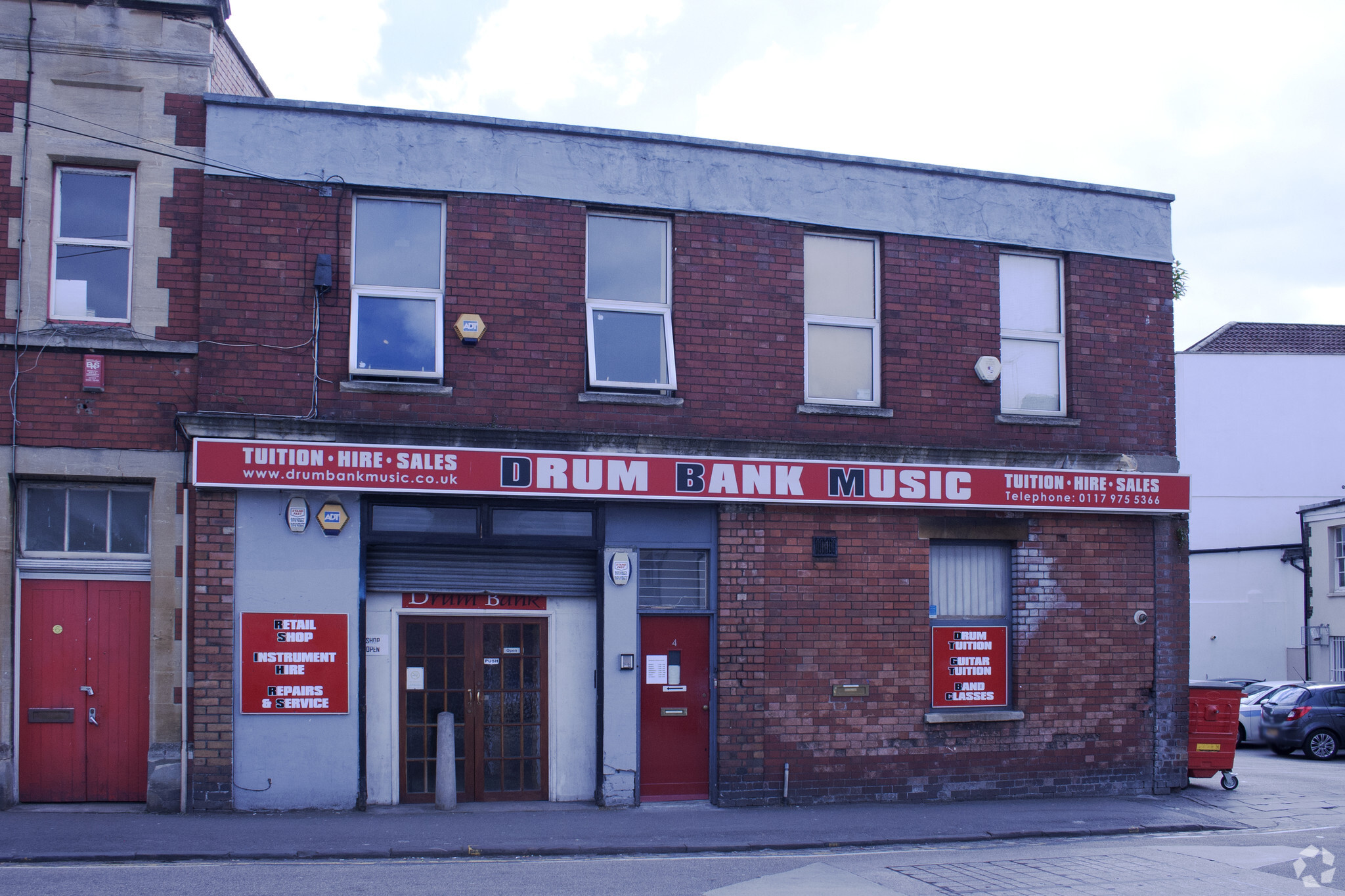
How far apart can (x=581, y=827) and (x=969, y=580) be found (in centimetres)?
539

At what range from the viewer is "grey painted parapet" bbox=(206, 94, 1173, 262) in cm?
1125

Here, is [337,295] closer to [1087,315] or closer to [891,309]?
[891,309]

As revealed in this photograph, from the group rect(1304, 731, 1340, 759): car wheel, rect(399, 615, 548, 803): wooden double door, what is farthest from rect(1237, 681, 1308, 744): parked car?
rect(399, 615, 548, 803): wooden double door

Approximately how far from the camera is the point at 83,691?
35.1 ft

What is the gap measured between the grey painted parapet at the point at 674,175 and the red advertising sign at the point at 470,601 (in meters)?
4.23

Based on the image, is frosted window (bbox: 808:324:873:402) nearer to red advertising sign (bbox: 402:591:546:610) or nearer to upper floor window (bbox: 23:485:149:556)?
red advertising sign (bbox: 402:591:546:610)

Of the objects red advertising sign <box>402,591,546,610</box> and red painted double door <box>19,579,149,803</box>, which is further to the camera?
red advertising sign <box>402,591,546,610</box>

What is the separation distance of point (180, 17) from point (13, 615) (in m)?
6.17

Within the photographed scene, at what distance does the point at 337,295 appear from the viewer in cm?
1119

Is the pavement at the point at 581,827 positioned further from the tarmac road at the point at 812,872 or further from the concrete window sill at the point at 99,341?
the concrete window sill at the point at 99,341

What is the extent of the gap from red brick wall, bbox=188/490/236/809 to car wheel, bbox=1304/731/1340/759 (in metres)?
18.5

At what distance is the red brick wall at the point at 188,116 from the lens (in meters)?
11.1

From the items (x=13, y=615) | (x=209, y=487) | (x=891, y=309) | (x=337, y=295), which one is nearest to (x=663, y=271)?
(x=891, y=309)

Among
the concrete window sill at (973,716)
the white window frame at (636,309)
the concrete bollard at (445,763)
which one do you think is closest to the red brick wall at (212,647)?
the concrete bollard at (445,763)
